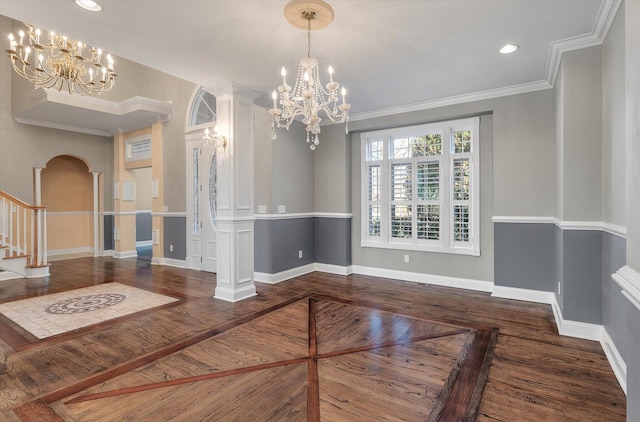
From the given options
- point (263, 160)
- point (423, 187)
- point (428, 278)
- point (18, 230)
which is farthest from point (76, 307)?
point (423, 187)

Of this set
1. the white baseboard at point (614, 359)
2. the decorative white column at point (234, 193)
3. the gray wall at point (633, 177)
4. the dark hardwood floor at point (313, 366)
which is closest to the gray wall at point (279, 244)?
the decorative white column at point (234, 193)

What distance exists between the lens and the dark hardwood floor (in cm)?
196

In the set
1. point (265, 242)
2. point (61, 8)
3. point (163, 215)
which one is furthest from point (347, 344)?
point (163, 215)

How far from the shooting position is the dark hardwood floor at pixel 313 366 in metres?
1.96

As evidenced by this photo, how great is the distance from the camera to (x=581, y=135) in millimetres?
2938

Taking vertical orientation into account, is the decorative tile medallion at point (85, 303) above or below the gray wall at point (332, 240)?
below

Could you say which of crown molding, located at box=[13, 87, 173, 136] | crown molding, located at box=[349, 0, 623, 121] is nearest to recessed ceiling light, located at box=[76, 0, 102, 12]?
crown molding, located at box=[349, 0, 623, 121]

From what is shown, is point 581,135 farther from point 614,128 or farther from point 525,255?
point 525,255

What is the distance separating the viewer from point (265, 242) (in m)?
5.16

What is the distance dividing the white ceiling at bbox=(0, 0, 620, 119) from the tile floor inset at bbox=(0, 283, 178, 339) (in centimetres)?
280

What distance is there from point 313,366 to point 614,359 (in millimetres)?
2284

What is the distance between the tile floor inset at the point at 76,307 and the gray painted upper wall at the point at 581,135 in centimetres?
462

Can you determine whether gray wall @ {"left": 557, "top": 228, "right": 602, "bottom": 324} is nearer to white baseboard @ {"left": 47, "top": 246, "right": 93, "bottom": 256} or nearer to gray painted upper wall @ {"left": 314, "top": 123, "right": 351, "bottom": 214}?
gray painted upper wall @ {"left": 314, "top": 123, "right": 351, "bottom": 214}

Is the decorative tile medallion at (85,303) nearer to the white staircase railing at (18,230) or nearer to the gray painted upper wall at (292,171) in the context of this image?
the white staircase railing at (18,230)
